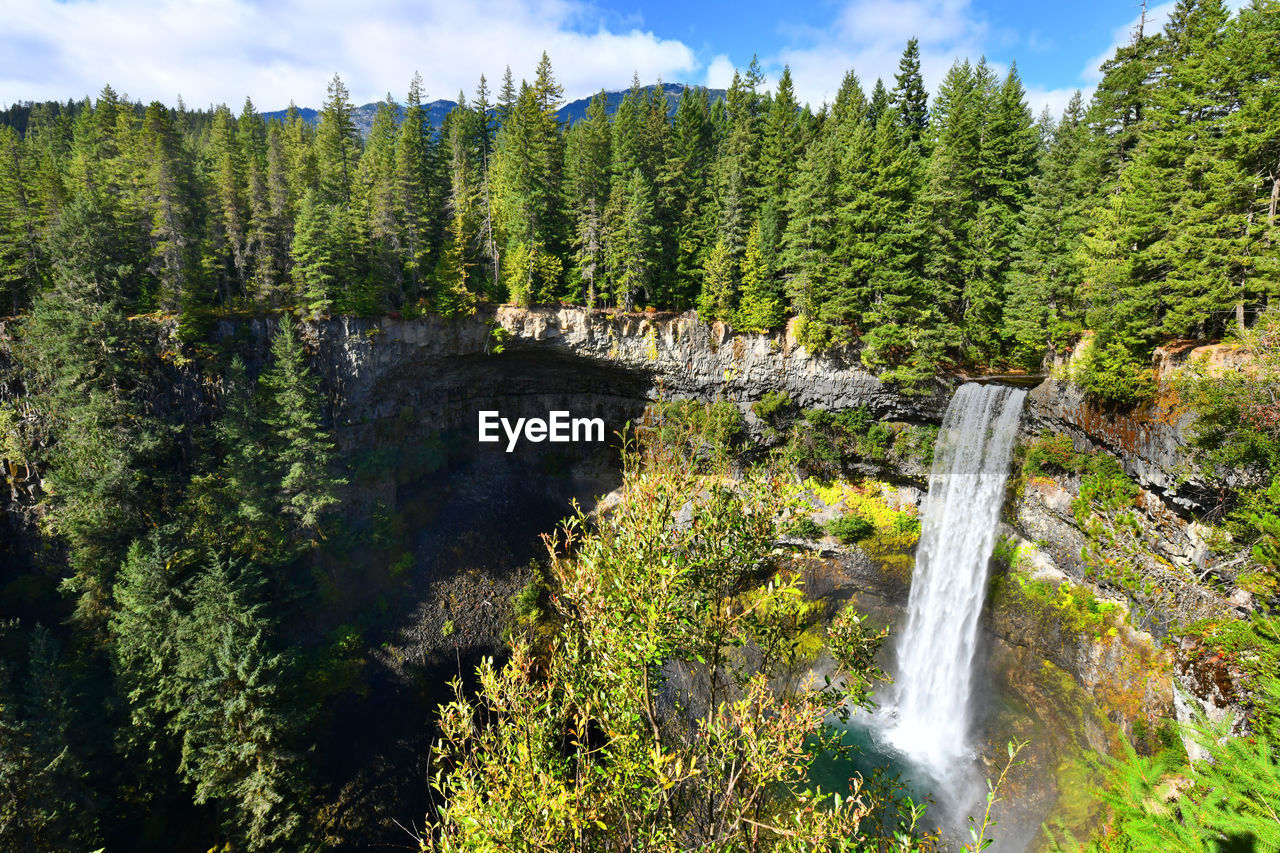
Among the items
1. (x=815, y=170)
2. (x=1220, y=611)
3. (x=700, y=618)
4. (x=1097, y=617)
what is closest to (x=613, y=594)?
(x=700, y=618)

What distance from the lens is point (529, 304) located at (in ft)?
113

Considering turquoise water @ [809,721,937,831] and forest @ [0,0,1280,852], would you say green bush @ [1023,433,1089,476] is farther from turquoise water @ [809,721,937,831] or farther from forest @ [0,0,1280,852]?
turquoise water @ [809,721,937,831]

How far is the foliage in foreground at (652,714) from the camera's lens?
6.14m

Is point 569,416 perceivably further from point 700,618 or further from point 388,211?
point 700,618

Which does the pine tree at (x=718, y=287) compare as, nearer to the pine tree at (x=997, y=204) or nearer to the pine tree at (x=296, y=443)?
the pine tree at (x=997, y=204)

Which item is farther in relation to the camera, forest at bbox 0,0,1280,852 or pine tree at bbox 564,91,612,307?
pine tree at bbox 564,91,612,307

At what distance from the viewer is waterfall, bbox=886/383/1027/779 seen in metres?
25.0

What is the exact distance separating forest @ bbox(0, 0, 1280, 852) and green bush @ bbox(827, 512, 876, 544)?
800 cm

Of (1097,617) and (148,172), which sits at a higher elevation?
(148,172)

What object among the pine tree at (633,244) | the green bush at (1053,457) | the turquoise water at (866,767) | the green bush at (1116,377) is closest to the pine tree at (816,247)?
the pine tree at (633,244)

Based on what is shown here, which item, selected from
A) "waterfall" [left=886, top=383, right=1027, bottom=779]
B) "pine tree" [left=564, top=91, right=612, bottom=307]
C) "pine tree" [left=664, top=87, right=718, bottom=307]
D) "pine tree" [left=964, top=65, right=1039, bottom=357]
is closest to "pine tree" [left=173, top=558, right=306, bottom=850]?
"pine tree" [left=564, top=91, right=612, bottom=307]

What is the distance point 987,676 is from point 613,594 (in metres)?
26.1

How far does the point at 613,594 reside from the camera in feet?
23.7

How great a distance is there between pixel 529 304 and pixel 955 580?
2882 centimetres
